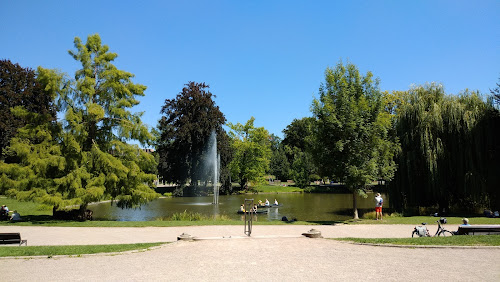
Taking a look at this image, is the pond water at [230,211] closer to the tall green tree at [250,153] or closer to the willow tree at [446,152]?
the willow tree at [446,152]

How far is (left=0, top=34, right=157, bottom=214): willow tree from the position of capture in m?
20.1

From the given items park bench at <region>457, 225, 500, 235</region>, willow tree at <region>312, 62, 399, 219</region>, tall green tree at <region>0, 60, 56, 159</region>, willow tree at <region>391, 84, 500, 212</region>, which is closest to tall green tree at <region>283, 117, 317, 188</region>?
willow tree at <region>312, 62, 399, 219</region>

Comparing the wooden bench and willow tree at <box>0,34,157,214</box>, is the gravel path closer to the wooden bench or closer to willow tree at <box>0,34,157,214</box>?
the wooden bench

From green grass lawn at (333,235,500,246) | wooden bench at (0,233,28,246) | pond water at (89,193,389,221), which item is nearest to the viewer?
green grass lawn at (333,235,500,246)

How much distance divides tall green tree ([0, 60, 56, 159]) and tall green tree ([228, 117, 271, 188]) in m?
31.8

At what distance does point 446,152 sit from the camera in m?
23.5

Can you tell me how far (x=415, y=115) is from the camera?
24.9m

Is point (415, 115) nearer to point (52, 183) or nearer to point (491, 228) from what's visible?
point (491, 228)

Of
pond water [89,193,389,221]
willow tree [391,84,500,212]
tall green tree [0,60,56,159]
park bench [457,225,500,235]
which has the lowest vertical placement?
pond water [89,193,389,221]

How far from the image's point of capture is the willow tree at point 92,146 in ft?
66.0

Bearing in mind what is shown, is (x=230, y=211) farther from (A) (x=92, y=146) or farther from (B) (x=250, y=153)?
(B) (x=250, y=153)

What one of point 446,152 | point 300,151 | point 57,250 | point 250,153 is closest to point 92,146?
point 57,250

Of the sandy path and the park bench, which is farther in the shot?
the sandy path

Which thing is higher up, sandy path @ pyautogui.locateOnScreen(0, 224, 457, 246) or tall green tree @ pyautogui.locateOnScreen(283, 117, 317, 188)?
tall green tree @ pyautogui.locateOnScreen(283, 117, 317, 188)
